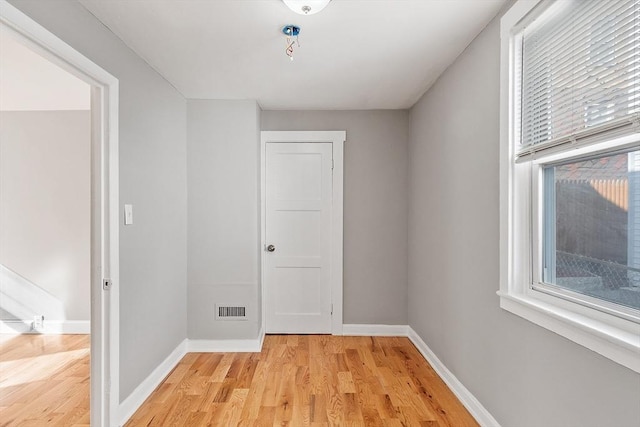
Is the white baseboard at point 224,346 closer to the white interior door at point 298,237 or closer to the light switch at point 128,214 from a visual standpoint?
the white interior door at point 298,237

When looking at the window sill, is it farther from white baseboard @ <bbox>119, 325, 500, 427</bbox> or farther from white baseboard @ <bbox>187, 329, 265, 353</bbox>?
white baseboard @ <bbox>187, 329, 265, 353</bbox>

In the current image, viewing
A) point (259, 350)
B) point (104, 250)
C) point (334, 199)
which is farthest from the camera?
point (334, 199)

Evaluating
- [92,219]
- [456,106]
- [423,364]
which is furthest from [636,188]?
[92,219]

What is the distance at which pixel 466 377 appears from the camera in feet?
7.97

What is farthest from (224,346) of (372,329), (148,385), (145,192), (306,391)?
(145,192)

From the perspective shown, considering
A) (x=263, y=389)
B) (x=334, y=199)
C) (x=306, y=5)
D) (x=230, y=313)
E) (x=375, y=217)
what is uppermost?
(x=306, y=5)

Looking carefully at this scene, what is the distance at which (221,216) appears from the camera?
3.51 m

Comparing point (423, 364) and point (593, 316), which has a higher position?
point (593, 316)

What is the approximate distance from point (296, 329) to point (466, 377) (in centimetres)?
195

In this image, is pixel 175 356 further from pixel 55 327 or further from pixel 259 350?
pixel 55 327

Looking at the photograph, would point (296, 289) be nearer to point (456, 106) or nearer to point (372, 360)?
point (372, 360)

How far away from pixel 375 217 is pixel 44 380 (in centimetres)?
322

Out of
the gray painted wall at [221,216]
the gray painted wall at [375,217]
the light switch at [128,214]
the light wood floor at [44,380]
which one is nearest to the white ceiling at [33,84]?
the gray painted wall at [221,216]

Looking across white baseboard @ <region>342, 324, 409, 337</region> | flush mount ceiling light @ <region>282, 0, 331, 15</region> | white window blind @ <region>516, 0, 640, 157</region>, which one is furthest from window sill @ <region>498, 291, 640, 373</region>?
white baseboard @ <region>342, 324, 409, 337</region>
